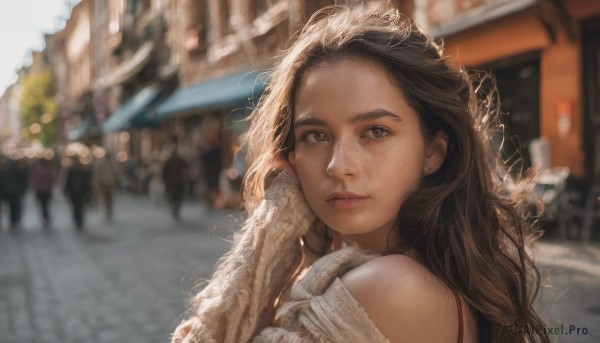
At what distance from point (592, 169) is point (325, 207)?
7921 mm

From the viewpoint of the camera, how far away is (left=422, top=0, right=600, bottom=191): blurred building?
845 centimetres

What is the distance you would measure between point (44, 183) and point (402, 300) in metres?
14.3

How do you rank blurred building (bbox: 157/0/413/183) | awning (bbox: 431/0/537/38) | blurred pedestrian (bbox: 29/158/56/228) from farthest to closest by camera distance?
blurred building (bbox: 157/0/413/183), blurred pedestrian (bbox: 29/158/56/228), awning (bbox: 431/0/537/38)

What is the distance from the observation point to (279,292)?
155cm

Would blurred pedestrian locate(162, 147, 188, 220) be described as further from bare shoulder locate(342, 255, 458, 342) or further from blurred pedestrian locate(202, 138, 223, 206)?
bare shoulder locate(342, 255, 458, 342)


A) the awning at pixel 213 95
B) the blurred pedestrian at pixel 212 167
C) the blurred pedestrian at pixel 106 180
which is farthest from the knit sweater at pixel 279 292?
the blurred pedestrian at pixel 212 167

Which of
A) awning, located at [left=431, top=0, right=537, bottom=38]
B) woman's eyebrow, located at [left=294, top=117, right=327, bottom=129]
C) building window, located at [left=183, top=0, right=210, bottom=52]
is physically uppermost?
building window, located at [left=183, top=0, right=210, bottom=52]

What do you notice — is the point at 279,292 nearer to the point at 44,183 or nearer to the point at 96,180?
the point at 44,183

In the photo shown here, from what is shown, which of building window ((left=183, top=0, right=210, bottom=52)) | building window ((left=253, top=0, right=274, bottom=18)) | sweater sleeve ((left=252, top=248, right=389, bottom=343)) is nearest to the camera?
sweater sleeve ((left=252, top=248, right=389, bottom=343))

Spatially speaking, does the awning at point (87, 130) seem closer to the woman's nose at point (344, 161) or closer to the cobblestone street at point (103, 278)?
the cobblestone street at point (103, 278)

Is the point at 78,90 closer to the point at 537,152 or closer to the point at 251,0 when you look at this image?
the point at 251,0

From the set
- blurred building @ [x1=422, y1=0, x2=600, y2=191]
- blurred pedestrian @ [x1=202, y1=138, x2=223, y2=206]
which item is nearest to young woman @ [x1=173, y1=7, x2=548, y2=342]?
blurred building @ [x1=422, y1=0, x2=600, y2=191]

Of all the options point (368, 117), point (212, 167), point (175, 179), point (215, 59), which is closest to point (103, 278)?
point (368, 117)

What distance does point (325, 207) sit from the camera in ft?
4.83
